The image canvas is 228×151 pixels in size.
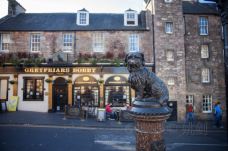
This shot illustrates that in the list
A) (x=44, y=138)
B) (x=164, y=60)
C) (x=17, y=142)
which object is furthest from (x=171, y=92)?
(x=17, y=142)

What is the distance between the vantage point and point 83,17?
21594mm

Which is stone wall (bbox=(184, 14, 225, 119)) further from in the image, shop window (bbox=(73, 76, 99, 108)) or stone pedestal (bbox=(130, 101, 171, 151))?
stone pedestal (bbox=(130, 101, 171, 151))

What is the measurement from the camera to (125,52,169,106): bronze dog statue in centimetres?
227

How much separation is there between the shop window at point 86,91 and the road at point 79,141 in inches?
295

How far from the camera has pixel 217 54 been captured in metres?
21.0

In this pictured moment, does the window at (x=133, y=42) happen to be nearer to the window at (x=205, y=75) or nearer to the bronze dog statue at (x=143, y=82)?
the window at (x=205, y=75)

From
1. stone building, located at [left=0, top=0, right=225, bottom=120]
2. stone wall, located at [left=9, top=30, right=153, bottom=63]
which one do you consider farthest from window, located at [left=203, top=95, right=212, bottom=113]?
stone wall, located at [left=9, top=30, right=153, bottom=63]

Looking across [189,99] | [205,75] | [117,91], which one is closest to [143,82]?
[117,91]

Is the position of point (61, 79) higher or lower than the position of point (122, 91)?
higher

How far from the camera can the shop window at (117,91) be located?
20.0m

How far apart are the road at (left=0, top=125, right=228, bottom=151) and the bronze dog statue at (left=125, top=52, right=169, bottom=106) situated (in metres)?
7.13

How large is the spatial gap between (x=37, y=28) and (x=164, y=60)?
1375 cm

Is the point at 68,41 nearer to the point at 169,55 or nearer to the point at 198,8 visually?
the point at 169,55

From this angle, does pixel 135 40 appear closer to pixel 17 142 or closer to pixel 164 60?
pixel 164 60
